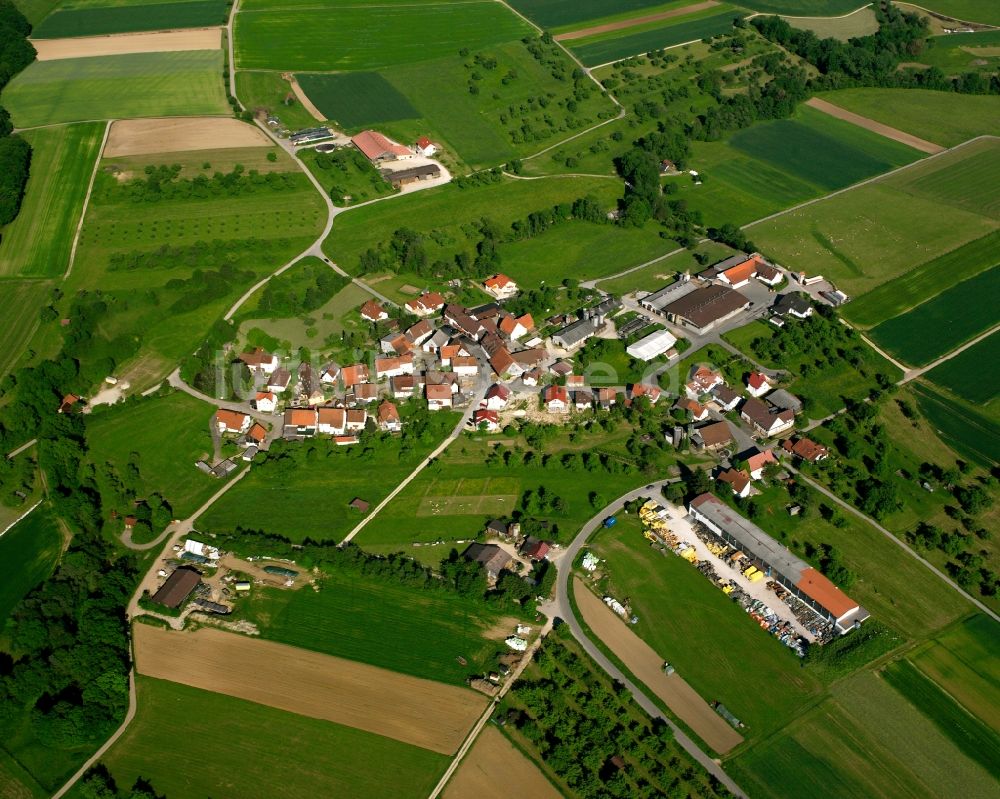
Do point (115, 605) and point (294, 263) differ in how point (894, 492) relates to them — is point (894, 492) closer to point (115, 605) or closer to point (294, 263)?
point (115, 605)

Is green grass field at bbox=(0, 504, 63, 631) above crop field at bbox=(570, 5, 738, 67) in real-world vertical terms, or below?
below

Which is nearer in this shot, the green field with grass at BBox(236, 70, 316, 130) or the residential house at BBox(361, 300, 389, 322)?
the residential house at BBox(361, 300, 389, 322)

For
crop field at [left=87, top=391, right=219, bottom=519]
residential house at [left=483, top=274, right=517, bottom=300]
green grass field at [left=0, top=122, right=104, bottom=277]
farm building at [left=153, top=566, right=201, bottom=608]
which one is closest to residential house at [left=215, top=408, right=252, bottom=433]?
crop field at [left=87, top=391, right=219, bottom=519]

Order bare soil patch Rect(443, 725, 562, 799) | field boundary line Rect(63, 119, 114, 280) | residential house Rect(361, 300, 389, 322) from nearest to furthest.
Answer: bare soil patch Rect(443, 725, 562, 799), residential house Rect(361, 300, 389, 322), field boundary line Rect(63, 119, 114, 280)

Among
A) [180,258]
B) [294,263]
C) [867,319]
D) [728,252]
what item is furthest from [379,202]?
[867,319]

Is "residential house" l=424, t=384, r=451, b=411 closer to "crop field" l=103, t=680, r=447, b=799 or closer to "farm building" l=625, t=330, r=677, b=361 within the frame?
"farm building" l=625, t=330, r=677, b=361

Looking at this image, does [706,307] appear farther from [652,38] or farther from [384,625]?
[652,38]

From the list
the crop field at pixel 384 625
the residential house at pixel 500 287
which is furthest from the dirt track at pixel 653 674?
the residential house at pixel 500 287
